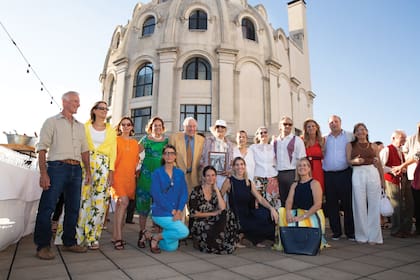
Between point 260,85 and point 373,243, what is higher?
point 260,85

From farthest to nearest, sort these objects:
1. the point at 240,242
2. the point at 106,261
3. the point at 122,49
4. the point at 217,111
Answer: the point at 122,49, the point at 217,111, the point at 240,242, the point at 106,261

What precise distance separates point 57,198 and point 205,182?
218 cm

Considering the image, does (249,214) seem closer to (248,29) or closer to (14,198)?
(14,198)

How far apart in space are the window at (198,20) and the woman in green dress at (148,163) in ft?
53.5

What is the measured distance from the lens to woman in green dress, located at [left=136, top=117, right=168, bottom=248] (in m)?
4.77

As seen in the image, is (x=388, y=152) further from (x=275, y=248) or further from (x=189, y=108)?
(x=189, y=108)

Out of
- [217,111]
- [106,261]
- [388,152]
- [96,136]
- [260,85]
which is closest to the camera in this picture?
[106,261]

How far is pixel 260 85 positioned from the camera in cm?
1980

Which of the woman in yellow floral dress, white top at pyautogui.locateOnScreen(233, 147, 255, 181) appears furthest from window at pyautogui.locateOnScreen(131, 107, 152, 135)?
the woman in yellow floral dress

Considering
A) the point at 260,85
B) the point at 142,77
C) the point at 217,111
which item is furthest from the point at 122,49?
the point at 260,85

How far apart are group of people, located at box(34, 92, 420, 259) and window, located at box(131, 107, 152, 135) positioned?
46.8 ft

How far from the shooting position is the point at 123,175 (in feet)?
14.9

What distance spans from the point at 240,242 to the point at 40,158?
3268mm

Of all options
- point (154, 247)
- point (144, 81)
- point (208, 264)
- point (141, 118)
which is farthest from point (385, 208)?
point (144, 81)
